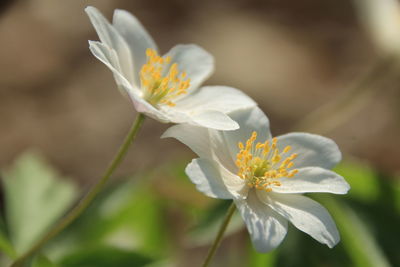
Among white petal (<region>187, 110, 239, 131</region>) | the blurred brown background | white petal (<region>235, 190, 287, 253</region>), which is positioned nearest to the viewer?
white petal (<region>235, 190, 287, 253</region>)

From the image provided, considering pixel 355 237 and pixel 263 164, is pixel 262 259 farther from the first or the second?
pixel 263 164

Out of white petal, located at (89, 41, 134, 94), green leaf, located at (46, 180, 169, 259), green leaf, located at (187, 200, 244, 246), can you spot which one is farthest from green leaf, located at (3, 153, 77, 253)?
white petal, located at (89, 41, 134, 94)

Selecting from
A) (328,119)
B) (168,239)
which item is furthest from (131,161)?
(328,119)

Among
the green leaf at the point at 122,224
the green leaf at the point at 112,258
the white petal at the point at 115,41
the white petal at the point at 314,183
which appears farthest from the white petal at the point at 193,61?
the green leaf at the point at 122,224

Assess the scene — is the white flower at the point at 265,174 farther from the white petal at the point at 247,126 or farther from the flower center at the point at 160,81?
the flower center at the point at 160,81

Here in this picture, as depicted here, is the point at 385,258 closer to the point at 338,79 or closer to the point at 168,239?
the point at 168,239

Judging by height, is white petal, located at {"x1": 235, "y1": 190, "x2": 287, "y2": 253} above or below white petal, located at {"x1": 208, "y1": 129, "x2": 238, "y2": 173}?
below

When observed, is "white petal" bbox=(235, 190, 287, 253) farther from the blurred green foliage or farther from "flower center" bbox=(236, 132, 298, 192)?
the blurred green foliage
